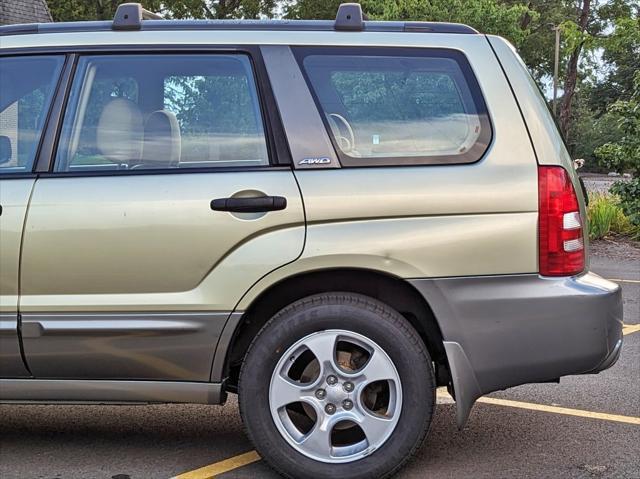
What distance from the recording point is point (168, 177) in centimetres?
323

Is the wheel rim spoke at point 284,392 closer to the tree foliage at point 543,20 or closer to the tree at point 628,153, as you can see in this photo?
the tree foliage at point 543,20

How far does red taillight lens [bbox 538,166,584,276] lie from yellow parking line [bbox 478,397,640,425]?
1458 mm

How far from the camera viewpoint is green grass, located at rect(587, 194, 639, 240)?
13.0 meters

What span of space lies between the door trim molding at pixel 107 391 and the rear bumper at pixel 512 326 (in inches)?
39.3

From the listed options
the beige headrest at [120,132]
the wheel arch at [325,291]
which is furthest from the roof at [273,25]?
the wheel arch at [325,291]

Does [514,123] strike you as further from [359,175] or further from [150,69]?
[150,69]

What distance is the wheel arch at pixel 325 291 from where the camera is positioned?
320cm

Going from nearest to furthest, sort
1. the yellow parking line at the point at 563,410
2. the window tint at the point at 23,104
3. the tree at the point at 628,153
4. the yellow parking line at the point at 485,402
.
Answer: the window tint at the point at 23,104 < the yellow parking line at the point at 485,402 < the yellow parking line at the point at 563,410 < the tree at the point at 628,153

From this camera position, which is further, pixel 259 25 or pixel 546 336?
pixel 259 25

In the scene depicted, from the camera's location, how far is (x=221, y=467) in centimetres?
354

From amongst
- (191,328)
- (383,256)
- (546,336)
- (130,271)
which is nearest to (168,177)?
(130,271)

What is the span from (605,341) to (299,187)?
1.41 metres

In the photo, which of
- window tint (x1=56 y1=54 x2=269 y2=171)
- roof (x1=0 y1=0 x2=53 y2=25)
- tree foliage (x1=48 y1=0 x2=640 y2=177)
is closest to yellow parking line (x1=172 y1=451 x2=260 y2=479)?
window tint (x1=56 y1=54 x2=269 y2=171)

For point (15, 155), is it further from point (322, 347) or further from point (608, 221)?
point (608, 221)
